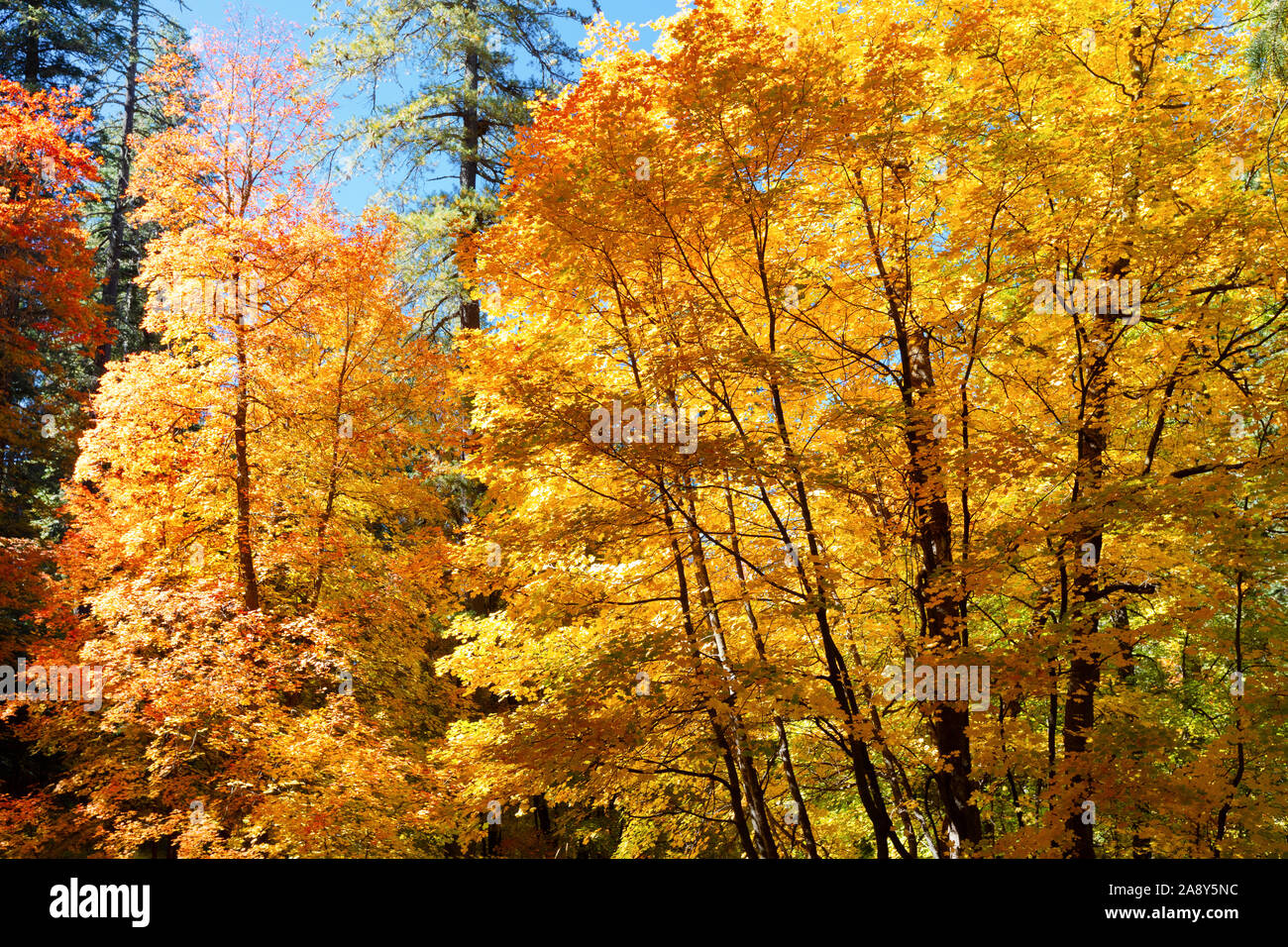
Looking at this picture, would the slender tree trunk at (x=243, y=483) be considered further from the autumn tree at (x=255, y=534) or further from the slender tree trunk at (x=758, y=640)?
the slender tree trunk at (x=758, y=640)

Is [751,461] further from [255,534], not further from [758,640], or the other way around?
[255,534]

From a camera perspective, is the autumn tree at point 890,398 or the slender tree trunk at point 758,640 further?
the slender tree trunk at point 758,640

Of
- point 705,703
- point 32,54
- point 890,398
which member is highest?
point 32,54

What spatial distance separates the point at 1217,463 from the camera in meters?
7.62

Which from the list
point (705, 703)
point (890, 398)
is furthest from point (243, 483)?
point (890, 398)

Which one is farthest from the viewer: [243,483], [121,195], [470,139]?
[121,195]

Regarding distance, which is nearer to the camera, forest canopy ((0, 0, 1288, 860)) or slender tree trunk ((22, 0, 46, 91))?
forest canopy ((0, 0, 1288, 860))

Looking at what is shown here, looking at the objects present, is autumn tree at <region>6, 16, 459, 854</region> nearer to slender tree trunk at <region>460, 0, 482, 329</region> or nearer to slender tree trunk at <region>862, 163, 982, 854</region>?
slender tree trunk at <region>460, 0, 482, 329</region>

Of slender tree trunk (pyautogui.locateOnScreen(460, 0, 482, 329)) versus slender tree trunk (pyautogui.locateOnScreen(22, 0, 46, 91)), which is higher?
slender tree trunk (pyautogui.locateOnScreen(22, 0, 46, 91))

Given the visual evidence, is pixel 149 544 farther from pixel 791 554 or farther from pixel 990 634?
pixel 990 634

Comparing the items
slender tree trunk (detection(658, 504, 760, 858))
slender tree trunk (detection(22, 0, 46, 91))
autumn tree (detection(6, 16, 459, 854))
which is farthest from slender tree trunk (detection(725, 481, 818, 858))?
slender tree trunk (detection(22, 0, 46, 91))

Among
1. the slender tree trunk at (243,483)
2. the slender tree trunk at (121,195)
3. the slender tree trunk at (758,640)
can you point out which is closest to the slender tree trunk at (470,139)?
the slender tree trunk at (243,483)
